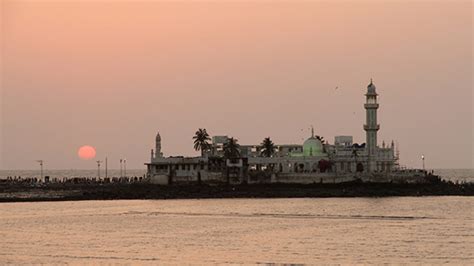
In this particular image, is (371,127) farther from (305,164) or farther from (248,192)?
(248,192)

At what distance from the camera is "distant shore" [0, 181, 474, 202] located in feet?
453

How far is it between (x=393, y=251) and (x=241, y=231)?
1867cm

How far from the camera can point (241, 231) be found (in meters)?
81.8

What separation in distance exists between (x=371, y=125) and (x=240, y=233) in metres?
75.8

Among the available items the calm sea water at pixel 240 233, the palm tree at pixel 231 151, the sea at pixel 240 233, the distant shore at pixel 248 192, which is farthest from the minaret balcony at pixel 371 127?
the calm sea water at pixel 240 233

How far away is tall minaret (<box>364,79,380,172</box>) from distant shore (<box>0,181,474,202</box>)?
7358mm

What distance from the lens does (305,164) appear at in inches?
6053

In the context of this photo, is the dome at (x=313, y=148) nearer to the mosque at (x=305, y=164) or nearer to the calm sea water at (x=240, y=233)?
the mosque at (x=305, y=164)

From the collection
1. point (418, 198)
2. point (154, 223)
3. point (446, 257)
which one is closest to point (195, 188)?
point (418, 198)

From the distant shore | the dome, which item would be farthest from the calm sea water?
the dome

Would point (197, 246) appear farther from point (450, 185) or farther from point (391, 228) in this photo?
point (450, 185)

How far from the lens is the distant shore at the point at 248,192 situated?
138000mm

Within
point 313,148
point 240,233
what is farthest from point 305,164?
point 240,233

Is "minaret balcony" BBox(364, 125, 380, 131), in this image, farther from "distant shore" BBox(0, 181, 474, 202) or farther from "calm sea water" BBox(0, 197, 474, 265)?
"calm sea water" BBox(0, 197, 474, 265)
